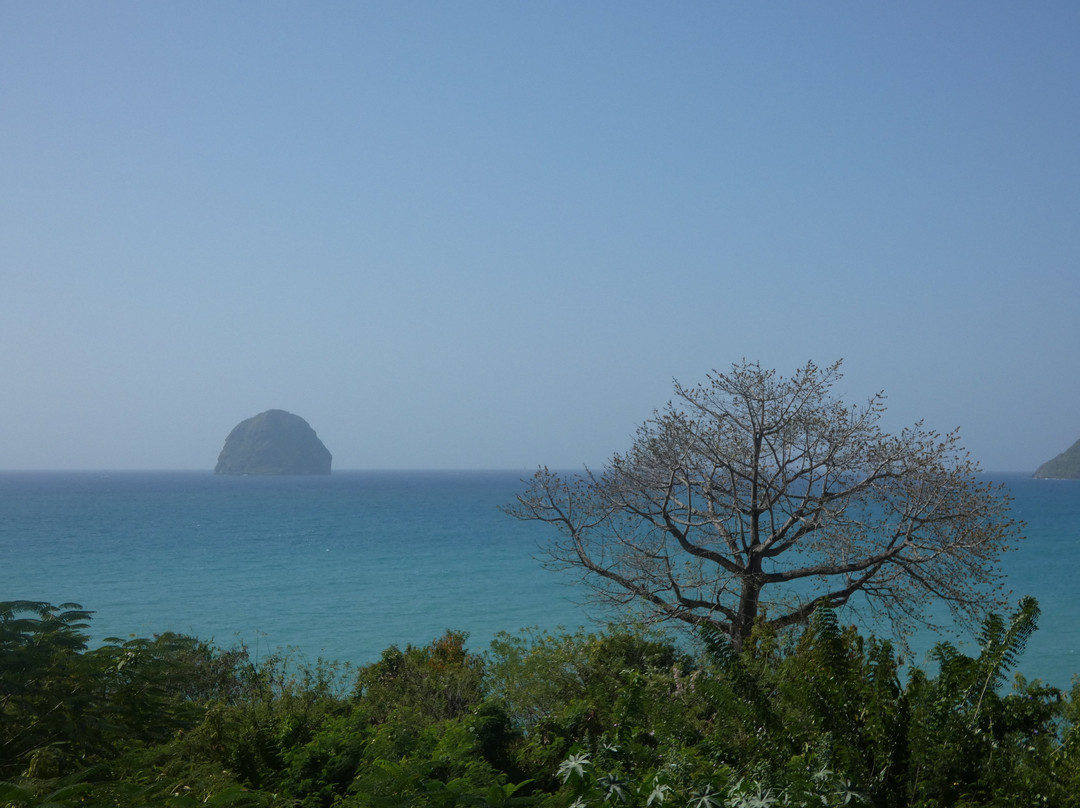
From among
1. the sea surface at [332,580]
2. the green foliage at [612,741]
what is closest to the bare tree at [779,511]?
the sea surface at [332,580]

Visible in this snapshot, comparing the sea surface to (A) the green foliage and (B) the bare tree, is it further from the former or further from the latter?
(A) the green foliage

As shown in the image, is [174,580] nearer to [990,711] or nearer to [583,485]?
[583,485]

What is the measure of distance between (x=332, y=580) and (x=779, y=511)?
29.2 meters

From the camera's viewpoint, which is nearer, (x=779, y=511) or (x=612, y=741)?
(x=612, y=741)

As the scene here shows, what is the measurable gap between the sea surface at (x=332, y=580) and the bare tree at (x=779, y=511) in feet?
5.05

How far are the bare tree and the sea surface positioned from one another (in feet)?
5.05

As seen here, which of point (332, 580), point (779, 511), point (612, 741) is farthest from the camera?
point (332, 580)

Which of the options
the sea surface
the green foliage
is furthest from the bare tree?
the green foliage

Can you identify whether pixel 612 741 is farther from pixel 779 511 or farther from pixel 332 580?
pixel 332 580

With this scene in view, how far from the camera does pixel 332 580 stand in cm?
3844

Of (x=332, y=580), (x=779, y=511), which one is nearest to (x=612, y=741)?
(x=779, y=511)

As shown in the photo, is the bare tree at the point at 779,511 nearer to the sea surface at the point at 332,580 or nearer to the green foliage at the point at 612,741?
the sea surface at the point at 332,580

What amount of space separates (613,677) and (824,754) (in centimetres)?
493

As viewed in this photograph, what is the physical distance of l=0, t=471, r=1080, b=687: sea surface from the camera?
26.9 metres
